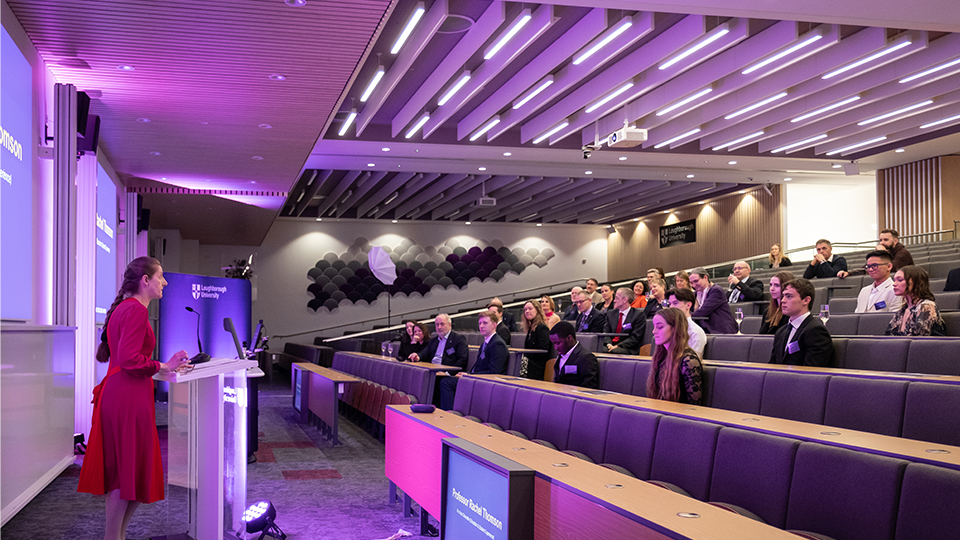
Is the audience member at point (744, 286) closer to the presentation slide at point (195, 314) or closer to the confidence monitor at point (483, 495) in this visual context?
the presentation slide at point (195, 314)

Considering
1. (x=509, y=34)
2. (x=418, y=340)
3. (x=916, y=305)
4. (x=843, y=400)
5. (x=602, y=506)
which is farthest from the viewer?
(x=418, y=340)

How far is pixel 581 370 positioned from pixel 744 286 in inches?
151

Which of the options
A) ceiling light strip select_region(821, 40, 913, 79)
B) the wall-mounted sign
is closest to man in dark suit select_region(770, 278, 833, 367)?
ceiling light strip select_region(821, 40, 913, 79)

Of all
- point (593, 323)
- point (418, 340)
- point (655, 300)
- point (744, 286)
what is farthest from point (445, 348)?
point (744, 286)

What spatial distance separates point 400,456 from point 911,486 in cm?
271

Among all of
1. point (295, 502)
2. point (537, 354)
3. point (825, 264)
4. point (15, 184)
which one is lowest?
point (295, 502)

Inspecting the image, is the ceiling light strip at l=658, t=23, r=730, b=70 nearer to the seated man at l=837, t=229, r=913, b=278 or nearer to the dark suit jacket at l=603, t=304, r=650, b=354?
the seated man at l=837, t=229, r=913, b=278

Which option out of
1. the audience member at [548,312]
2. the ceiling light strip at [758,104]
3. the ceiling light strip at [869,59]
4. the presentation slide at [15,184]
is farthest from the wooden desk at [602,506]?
the ceiling light strip at [758,104]

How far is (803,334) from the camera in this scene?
3869 mm

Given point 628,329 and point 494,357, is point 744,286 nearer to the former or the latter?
point 628,329

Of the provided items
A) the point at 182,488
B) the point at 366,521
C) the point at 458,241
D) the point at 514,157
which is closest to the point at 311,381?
the point at 366,521

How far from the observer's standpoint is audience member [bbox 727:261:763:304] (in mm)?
7879

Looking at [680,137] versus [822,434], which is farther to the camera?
[680,137]

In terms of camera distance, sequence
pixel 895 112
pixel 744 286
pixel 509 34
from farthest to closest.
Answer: pixel 895 112 → pixel 744 286 → pixel 509 34
